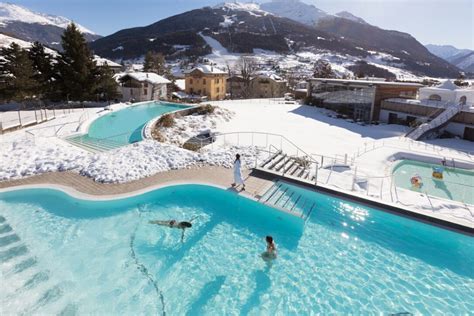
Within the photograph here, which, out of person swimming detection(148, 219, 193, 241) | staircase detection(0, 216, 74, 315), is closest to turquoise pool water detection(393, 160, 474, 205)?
person swimming detection(148, 219, 193, 241)

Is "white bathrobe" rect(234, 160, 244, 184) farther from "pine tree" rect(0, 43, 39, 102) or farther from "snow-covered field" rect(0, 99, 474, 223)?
"pine tree" rect(0, 43, 39, 102)

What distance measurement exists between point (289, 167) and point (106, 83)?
2668 cm

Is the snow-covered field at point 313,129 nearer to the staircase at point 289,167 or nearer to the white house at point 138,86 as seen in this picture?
the staircase at point 289,167

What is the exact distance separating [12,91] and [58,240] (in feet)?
81.7

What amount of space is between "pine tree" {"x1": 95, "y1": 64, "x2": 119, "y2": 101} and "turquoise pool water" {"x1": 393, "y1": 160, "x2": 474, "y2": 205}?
30.3 m

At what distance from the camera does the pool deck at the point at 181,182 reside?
9359 mm

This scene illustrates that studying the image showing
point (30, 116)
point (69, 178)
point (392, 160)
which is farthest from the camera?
point (30, 116)

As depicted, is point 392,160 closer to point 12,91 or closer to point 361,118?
point 361,118

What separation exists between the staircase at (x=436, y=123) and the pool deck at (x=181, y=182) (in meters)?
16.6

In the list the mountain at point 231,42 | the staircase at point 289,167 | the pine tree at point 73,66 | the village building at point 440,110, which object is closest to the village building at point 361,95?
the village building at point 440,110

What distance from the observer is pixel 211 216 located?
946 cm

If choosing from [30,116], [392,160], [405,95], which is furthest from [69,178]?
[405,95]

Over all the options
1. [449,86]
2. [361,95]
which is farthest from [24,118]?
[449,86]

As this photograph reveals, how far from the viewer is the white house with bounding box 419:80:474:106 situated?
27.2 meters
